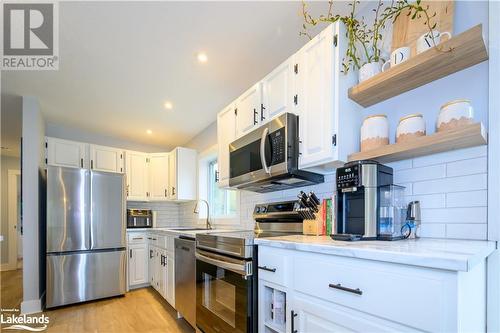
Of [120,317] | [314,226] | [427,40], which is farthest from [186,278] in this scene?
[427,40]

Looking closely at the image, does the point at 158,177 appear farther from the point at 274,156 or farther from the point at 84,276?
the point at 274,156

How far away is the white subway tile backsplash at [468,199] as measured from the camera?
122cm

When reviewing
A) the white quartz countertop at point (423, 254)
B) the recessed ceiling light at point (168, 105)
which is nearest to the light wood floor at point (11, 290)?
the recessed ceiling light at point (168, 105)

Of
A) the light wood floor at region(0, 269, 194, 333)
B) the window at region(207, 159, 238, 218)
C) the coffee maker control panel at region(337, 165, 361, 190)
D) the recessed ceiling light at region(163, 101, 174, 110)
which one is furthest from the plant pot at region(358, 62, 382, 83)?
the light wood floor at region(0, 269, 194, 333)

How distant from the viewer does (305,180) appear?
197cm

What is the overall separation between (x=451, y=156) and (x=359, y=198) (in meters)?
0.48

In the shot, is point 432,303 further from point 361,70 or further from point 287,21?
point 287,21

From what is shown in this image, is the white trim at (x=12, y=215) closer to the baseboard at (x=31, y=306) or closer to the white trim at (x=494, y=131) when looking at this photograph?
the baseboard at (x=31, y=306)

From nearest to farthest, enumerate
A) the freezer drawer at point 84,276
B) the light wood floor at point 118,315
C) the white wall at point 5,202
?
the light wood floor at point 118,315 < the freezer drawer at point 84,276 < the white wall at point 5,202

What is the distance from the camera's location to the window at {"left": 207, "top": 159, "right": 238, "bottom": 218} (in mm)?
3516

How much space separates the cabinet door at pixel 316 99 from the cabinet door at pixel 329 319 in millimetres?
794

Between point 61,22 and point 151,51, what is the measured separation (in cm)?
62

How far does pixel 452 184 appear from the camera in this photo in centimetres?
133

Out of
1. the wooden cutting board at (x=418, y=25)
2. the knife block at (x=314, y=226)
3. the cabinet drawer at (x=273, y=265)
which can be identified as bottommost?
the cabinet drawer at (x=273, y=265)
